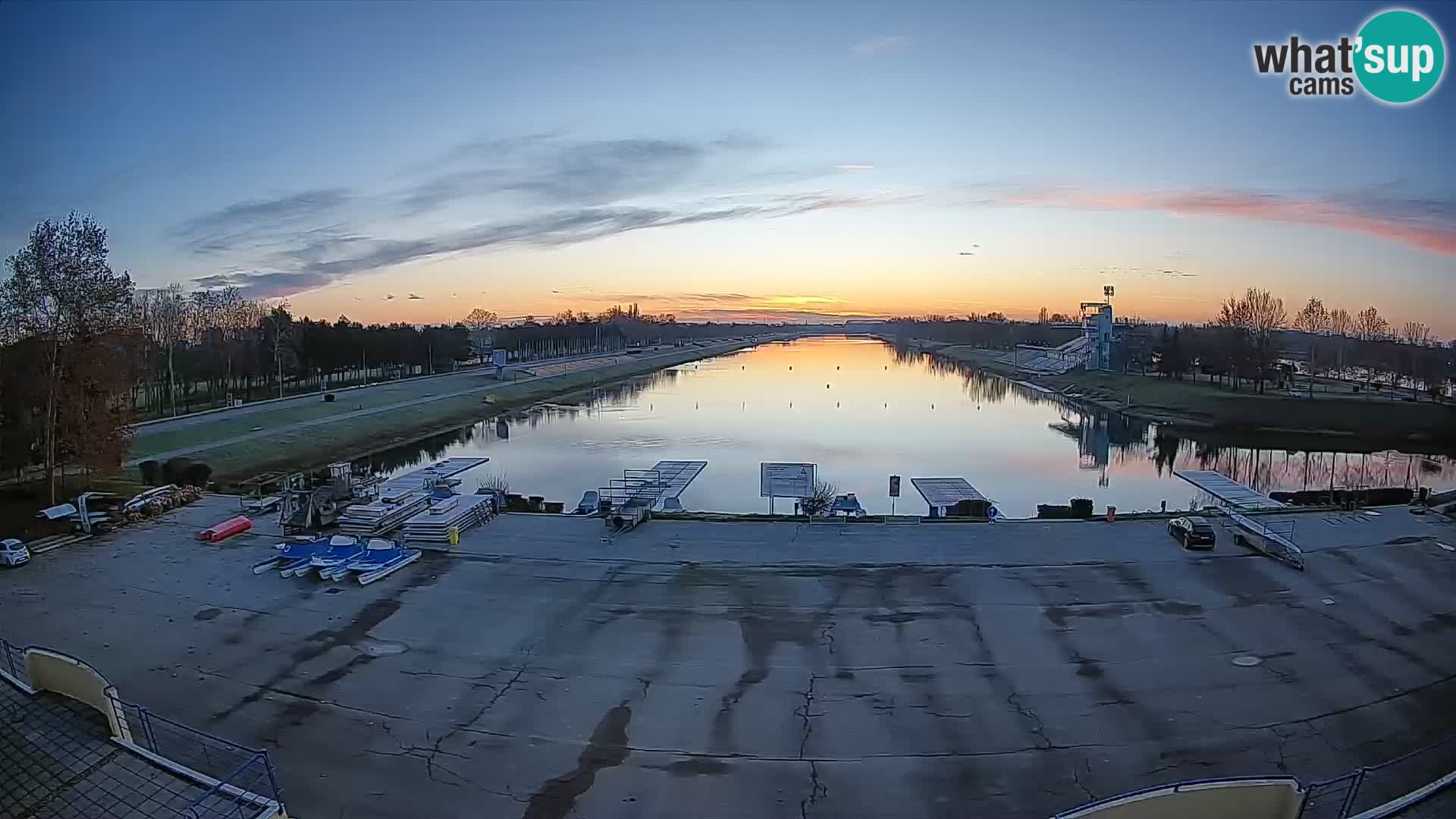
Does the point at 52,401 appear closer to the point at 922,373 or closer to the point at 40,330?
the point at 40,330

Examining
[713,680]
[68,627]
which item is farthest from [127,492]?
[713,680]

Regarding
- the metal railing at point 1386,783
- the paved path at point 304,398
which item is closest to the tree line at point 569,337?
the paved path at point 304,398

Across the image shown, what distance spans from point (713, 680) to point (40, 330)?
19.8 metres

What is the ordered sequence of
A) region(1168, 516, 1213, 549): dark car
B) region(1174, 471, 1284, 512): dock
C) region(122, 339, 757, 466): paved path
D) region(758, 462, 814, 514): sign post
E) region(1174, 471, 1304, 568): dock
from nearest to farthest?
region(1174, 471, 1304, 568): dock, region(1168, 516, 1213, 549): dark car, region(1174, 471, 1284, 512): dock, region(758, 462, 814, 514): sign post, region(122, 339, 757, 466): paved path

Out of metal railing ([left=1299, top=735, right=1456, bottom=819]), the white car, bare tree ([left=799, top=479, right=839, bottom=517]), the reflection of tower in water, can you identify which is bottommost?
the reflection of tower in water

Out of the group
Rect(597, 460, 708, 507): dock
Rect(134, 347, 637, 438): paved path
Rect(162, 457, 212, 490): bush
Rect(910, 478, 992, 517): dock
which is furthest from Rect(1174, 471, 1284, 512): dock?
Rect(134, 347, 637, 438): paved path

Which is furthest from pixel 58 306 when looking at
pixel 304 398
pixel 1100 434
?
pixel 1100 434

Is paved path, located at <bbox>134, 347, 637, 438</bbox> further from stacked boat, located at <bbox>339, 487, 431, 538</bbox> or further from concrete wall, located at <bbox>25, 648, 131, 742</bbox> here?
concrete wall, located at <bbox>25, 648, 131, 742</bbox>

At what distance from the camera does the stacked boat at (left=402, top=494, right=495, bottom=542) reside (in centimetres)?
1684

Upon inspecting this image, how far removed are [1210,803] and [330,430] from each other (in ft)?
Answer: 133

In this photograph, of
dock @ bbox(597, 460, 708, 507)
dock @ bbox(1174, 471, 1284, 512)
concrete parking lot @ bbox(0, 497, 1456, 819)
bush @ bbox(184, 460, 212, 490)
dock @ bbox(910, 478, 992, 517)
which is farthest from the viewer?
bush @ bbox(184, 460, 212, 490)

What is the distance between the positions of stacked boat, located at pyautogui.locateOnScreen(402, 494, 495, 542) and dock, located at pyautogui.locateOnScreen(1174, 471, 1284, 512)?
18.4 meters

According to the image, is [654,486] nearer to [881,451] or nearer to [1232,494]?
[1232,494]

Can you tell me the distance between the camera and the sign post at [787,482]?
73.5ft
